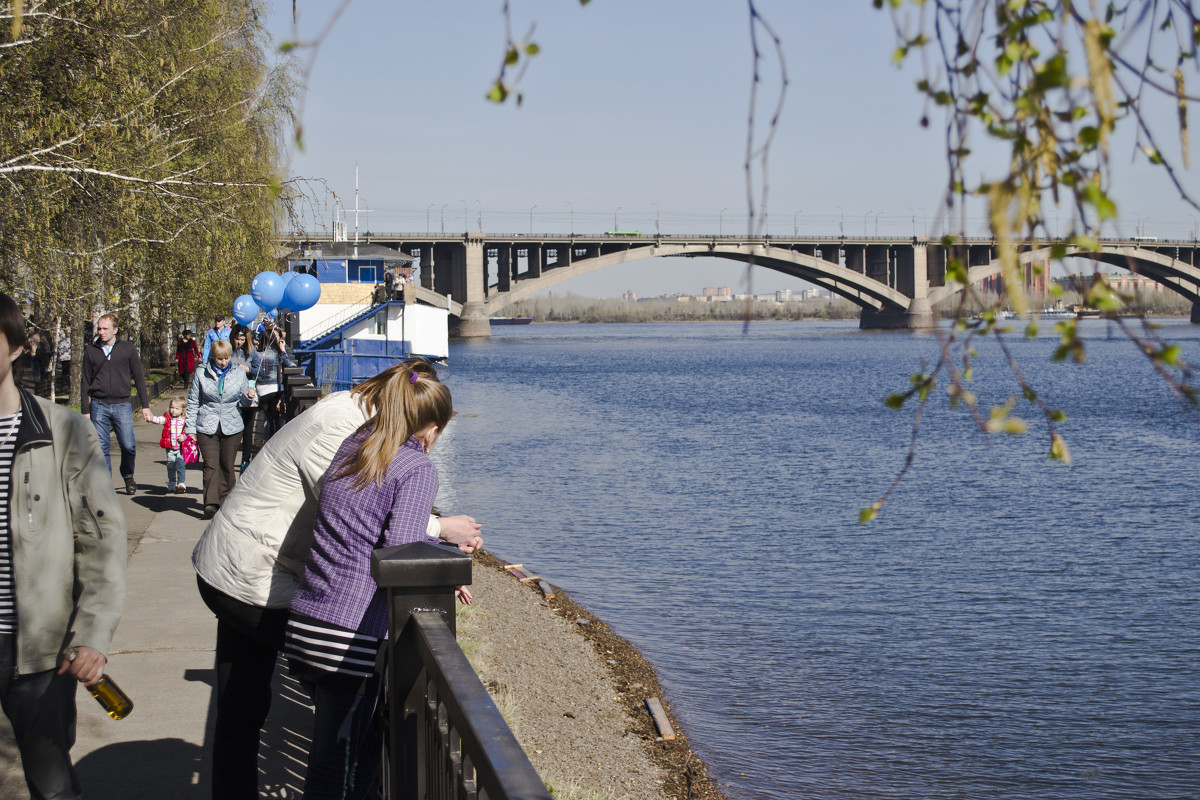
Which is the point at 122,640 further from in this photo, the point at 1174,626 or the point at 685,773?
the point at 1174,626

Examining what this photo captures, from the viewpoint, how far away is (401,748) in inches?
117

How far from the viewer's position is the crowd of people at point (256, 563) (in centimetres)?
301

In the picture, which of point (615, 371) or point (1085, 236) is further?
point (615, 371)

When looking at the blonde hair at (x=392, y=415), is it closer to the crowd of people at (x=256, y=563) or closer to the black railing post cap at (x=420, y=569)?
the crowd of people at (x=256, y=563)

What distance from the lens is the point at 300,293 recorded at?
57.7 feet

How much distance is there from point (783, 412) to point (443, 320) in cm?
1122

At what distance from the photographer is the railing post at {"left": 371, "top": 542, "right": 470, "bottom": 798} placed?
9.00 feet

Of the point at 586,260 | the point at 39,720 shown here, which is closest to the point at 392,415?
the point at 39,720

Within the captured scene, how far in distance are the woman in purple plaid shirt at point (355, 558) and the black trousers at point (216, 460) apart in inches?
263

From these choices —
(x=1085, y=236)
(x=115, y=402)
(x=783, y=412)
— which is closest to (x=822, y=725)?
(x=115, y=402)

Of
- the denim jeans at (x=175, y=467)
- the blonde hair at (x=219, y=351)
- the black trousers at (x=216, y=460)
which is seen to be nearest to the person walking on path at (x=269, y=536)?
the blonde hair at (x=219, y=351)

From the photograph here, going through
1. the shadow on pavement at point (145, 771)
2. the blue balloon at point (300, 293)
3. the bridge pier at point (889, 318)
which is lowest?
the shadow on pavement at point (145, 771)

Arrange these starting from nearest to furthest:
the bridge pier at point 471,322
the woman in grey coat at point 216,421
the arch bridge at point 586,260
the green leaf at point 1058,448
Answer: the green leaf at point 1058,448 < the woman in grey coat at point 216,421 < the arch bridge at point 586,260 < the bridge pier at point 471,322

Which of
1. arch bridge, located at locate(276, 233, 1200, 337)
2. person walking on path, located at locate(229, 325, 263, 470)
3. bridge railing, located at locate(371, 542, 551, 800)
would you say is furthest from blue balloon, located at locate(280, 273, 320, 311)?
arch bridge, located at locate(276, 233, 1200, 337)
